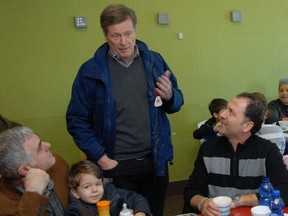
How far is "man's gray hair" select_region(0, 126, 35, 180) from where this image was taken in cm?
159

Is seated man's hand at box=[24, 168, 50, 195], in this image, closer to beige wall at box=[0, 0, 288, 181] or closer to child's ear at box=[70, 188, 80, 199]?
child's ear at box=[70, 188, 80, 199]

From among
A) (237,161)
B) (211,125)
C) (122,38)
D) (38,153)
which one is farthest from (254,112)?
(211,125)

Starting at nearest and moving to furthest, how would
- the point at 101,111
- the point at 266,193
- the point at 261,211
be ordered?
the point at 261,211
the point at 266,193
the point at 101,111

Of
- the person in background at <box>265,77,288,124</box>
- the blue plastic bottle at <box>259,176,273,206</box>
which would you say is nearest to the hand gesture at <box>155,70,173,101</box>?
the blue plastic bottle at <box>259,176,273,206</box>

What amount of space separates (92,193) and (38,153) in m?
0.33

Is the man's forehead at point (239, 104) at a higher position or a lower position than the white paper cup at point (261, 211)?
higher

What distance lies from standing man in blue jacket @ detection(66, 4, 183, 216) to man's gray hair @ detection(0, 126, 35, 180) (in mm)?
407

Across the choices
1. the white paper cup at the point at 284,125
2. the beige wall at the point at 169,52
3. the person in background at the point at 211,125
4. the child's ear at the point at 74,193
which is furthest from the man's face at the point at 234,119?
the beige wall at the point at 169,52

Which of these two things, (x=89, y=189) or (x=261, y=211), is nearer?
(x=261, y=211)

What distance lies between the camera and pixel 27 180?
153cm

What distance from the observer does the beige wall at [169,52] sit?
3584 millimetres

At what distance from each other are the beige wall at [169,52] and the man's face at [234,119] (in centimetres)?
214

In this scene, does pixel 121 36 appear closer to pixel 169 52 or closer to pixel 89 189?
pixel 89 189

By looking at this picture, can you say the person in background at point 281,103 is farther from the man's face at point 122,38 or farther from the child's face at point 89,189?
the child's face at point 89,189
